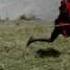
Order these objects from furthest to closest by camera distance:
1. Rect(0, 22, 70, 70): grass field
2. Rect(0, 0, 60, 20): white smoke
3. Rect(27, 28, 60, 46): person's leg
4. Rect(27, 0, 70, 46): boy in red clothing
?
Rect(0, 0, 60, 20): white smoke → Rect(27, 28, 60, 46): person's leg → Rect(27, 0, 70, 46): boy in red clothing → Rect(0, 22, 70, 70): grass field

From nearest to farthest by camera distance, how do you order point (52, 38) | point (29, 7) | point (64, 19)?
point (64, 19) < point (52, 38) < point (29, 7)

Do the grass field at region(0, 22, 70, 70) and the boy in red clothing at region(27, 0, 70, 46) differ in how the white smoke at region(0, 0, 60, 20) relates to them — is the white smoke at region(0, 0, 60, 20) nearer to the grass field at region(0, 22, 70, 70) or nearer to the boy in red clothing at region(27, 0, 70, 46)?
the grass field at region(0, 22, 70, 70)

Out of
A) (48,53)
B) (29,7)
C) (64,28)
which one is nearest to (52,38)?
(48,53)

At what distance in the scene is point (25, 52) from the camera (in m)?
5.69

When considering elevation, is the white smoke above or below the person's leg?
below

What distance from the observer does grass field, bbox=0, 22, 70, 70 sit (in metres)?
5.12

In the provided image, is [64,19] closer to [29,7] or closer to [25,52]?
[25,52]

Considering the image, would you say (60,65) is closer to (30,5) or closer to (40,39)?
(40,39)

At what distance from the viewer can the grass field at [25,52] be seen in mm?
5117

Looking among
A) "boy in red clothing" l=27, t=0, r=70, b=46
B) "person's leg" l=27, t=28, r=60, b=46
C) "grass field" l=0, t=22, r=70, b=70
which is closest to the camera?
"grass field" l=0, t=22, r=70, b=70

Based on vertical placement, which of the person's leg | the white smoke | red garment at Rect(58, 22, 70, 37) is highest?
red garment at Rect(58, 22, 70, 37)

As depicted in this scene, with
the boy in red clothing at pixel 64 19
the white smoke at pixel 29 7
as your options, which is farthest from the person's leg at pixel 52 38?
the white smoke at pixel 29 7

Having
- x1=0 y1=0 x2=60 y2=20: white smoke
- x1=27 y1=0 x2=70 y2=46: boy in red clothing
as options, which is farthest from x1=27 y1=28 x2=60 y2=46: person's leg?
x1=0 y1=0 x2=60 y2=20: white smoke

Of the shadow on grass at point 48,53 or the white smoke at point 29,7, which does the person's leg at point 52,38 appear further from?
the white smoke at point 29,7
